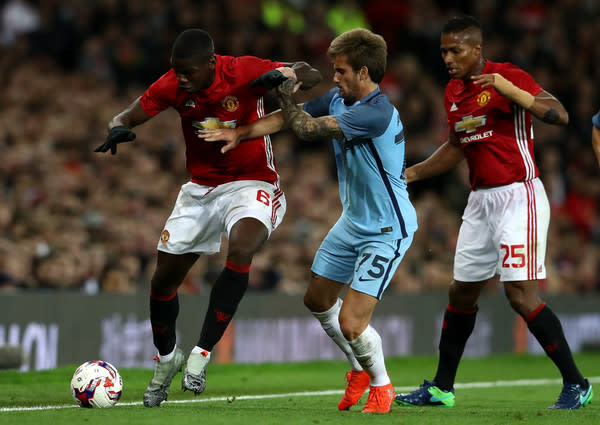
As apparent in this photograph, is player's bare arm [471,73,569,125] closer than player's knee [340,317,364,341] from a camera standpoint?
No

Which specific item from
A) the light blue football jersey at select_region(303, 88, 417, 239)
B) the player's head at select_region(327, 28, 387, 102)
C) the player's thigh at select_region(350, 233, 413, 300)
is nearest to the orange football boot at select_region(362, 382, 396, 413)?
the player's thigh at select_region(350, 233, 413, 300)

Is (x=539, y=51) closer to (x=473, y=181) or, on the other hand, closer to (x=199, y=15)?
(x=199, y=15)

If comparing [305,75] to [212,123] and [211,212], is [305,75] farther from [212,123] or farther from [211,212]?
[211,212]

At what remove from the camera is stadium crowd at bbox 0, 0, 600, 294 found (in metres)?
12.7

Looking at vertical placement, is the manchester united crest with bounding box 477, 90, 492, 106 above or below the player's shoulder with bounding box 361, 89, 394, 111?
above

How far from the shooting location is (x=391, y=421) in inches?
262

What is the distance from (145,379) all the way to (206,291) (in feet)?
10.3

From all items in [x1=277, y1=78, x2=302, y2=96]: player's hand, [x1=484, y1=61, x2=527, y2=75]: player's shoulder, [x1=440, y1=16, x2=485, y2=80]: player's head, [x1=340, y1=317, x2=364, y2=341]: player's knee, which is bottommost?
[x1=340, y1=317, x2=364, y2=341]: player's knee

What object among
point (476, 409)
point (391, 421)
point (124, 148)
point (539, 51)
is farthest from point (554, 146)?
point (391, 421)

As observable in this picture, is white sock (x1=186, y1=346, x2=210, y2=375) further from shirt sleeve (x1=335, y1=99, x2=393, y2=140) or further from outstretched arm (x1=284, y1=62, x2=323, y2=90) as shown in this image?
outstretched arm (x1=284, y1=62, x2=323, y2=90)

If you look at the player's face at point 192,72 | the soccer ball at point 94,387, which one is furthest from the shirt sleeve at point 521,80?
the soccer ball at point 94,387

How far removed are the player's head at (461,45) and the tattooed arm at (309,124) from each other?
1.19 metres

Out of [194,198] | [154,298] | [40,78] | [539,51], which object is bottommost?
[154,298]

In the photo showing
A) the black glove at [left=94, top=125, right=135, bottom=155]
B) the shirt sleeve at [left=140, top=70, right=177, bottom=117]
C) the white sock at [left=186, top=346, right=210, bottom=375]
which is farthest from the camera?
the shirt sleeve at [left=140, top=70, right=177, bottom=117]
